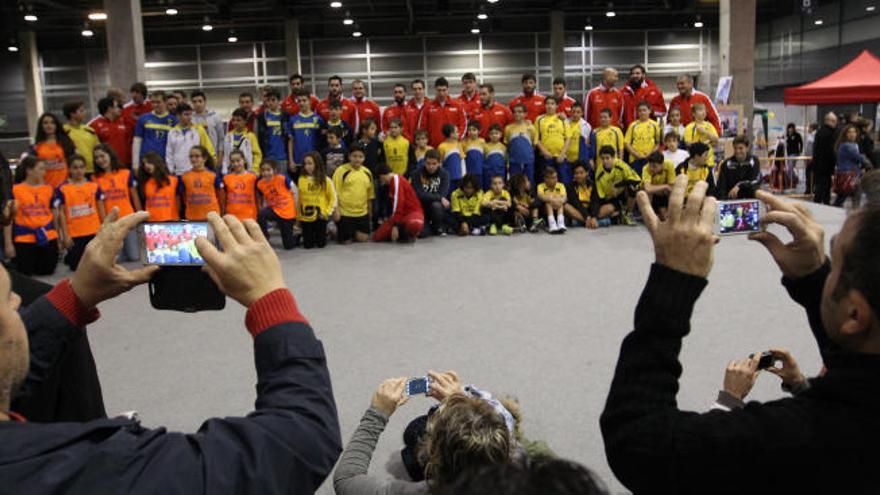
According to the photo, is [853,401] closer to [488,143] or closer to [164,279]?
[164,279]

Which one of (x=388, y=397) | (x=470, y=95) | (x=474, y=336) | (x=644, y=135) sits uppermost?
(x=470, y=95)

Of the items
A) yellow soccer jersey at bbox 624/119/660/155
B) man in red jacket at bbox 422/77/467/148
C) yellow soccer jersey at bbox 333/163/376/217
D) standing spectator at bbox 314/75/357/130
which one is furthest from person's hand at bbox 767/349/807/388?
man in red jacket at bbox 422/77/467/148

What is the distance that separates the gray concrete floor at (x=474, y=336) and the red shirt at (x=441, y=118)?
3.21 metres

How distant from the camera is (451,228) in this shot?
8555mm

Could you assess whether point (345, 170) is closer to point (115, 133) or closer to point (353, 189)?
point (353, 189)

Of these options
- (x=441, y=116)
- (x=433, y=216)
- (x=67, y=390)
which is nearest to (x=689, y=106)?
(x=441, y=116)

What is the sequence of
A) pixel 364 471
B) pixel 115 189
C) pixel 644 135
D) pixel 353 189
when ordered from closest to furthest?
pixel 364 471, pixel 115 189, pixel 353 189, pixel 644 135

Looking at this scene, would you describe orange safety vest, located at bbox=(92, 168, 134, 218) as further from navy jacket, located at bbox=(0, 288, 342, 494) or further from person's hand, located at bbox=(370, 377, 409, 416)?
navy jacket, located at bbox=(0, 288, 342, 494)

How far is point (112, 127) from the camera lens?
8.75 metres

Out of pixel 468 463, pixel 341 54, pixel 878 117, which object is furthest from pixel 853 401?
pixel 341 54

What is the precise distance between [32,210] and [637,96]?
7469 mm

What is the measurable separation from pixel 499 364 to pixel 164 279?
2.52m

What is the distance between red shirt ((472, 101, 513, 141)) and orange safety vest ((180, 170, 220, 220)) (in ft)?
12.1

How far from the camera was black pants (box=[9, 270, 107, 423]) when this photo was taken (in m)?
1.85
